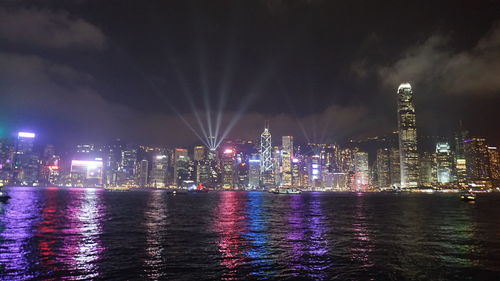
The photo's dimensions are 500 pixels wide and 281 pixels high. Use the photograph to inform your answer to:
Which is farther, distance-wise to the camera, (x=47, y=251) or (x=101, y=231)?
(x=101, y=231)

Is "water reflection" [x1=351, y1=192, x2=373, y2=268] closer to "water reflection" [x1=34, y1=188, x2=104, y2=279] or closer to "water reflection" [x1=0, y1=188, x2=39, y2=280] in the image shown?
"water reflection" [x1=34, y1=188, x2=104, y2=279]

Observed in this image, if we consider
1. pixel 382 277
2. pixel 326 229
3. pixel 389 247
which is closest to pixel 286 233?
pixel 326 229

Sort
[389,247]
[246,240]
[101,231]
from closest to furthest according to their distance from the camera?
1. [389,247]
2. [246,240]
3. [101,231]

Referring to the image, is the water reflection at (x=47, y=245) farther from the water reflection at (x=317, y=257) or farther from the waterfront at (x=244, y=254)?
the water reflection at (x=317, y=257)

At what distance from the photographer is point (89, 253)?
1070 inches

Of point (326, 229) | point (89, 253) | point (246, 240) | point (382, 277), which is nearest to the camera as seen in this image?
point (382, 277)

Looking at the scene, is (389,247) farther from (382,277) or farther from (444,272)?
(382,277)

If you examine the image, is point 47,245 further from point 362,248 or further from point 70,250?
point 362,248

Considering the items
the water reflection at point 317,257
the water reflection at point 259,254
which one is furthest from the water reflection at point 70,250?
the water reflection at point 317,257

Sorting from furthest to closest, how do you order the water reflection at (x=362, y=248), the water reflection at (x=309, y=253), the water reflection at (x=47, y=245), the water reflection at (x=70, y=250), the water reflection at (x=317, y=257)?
1. the water reflection at (x=362, y=248)
2. the water reflection at (x=47, y=245)
3. the water reflection at (x=309, y=253)
4. the water reflection at (x=317, y=257)
5. the water reflection at (x=70, y=250)

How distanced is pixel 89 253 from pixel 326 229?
96.5 ft

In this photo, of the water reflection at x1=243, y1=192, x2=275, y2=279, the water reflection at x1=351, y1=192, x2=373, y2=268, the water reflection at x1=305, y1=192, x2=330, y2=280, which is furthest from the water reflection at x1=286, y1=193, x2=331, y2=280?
the water reflection at x1=351, y1=192, x2=373, y2=268

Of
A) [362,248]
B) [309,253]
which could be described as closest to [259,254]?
[309,253]

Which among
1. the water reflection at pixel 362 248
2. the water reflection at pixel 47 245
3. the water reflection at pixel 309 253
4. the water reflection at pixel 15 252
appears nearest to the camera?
the water reflection at pixel 15 252
